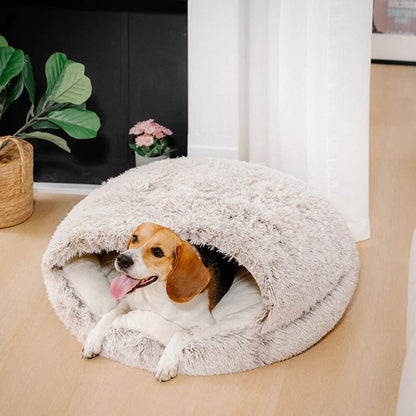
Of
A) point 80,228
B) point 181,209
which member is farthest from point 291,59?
point 80,228

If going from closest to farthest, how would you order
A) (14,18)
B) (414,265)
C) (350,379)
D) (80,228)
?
(414,265), (350,379), (80,228), (14,18)

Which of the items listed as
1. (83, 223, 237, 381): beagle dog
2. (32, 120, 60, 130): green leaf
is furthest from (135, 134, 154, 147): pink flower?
(83, 223, 237, 381): beagle dog

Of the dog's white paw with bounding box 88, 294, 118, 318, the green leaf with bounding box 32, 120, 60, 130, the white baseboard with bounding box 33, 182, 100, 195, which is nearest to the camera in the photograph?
the dog's white paw with bounding box 88, 294, 118, 318

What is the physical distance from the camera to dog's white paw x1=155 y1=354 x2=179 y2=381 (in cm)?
193

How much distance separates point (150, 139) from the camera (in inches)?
109

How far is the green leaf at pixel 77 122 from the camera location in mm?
2582

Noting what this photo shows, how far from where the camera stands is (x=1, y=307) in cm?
227

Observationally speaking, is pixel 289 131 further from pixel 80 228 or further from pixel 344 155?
pixel 80 228

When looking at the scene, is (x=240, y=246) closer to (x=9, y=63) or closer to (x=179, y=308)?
(x=179, y=308)

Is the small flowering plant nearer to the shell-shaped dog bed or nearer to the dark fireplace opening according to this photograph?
the dark fireplace opening

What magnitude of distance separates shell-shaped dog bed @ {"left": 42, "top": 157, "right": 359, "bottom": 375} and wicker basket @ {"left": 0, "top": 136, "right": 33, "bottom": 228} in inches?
17.4

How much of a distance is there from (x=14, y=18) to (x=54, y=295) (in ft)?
4.43

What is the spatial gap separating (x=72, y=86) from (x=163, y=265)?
0.97 meters

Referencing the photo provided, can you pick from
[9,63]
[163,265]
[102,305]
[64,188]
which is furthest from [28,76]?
[163,265]
